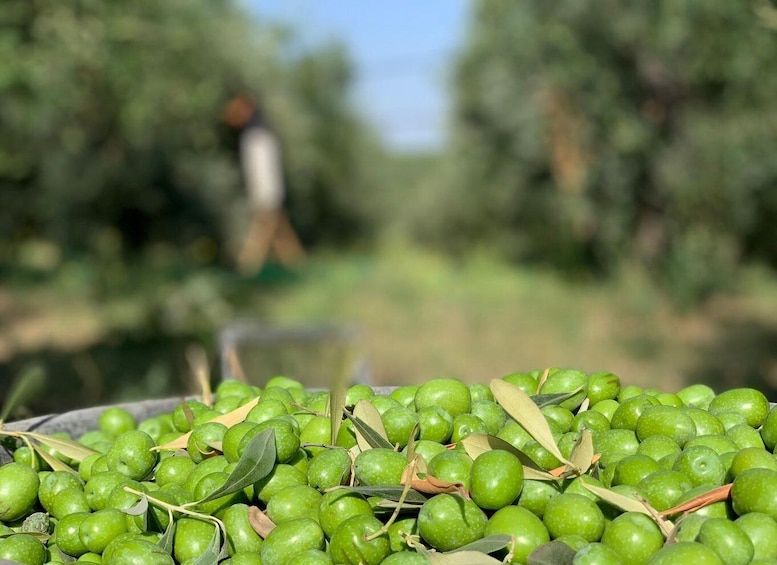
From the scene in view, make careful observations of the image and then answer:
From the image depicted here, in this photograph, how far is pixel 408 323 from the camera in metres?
10.7

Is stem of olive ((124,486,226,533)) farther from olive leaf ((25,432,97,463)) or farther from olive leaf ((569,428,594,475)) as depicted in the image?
olive leaf ((569,428,594,475))

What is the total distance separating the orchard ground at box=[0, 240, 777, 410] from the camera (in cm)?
835

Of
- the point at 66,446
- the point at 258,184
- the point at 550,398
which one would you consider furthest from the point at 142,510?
the point at 258,184

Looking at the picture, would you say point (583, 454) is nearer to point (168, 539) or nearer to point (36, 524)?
point (168, 539)

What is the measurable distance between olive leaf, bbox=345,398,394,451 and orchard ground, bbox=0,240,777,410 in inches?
226

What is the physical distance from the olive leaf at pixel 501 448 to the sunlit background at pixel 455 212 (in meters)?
2.60

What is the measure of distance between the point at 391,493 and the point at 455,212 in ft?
51.8

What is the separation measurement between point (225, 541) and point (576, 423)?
0.89 m

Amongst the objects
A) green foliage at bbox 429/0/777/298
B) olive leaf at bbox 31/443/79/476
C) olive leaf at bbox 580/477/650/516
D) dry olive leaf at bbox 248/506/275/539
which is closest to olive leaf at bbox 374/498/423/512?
dry olive leaf at bbox 248/506/275/539

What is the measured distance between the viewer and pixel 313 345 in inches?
291

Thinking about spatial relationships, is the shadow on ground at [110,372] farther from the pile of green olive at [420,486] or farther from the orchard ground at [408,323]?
the pile of green olive at [420,486]

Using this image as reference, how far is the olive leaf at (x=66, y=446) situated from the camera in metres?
2.00

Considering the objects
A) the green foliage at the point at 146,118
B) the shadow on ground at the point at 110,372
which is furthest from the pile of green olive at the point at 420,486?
the shadow on ground at the point at 110,372

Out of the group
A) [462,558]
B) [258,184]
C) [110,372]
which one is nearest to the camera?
[462,558]
